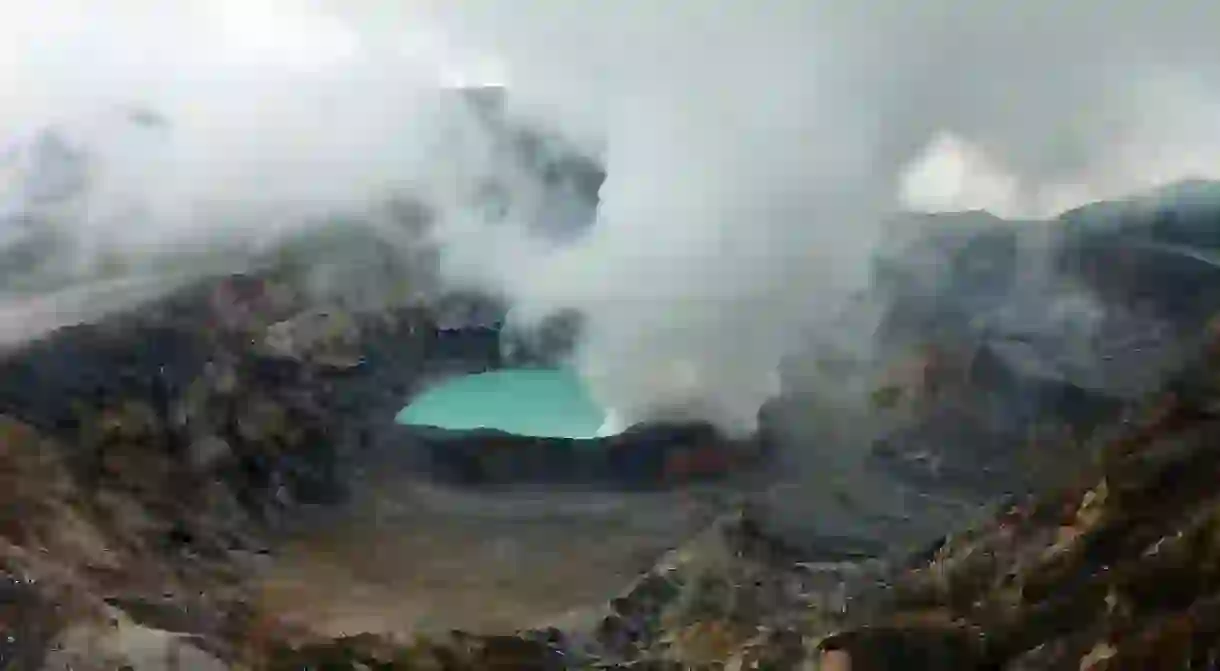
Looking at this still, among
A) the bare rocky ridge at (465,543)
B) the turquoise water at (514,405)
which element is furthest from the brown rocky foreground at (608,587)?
the turquoise water at (514,405)

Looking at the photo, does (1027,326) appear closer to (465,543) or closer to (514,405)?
(514,405)

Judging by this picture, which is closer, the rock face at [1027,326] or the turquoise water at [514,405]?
the rock face at [1027,326]

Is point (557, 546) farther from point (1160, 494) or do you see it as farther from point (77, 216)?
point (77, 216)

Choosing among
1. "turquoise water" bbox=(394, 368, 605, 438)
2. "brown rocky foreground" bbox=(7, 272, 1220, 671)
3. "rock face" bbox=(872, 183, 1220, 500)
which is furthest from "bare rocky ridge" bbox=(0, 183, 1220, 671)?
"turquoise water" bbox=(394, 368, 605, 438)

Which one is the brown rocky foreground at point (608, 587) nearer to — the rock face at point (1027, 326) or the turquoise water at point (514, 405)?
the rock face at point (1027, 326)

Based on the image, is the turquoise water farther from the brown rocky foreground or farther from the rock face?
the rock face

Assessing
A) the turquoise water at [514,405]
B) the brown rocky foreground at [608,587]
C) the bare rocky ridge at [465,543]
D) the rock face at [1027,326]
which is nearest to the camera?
the brown rocky foreground at [608,587]

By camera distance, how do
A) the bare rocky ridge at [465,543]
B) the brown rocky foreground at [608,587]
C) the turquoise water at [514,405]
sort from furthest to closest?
the turquoise water at [514,405], the bare rocky ridge at [465,543], the brown rocky foreground at [608,587]

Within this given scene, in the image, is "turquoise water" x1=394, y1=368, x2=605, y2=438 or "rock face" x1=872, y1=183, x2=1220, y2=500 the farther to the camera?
"turquoise water" x1=394, y1=368, x2=605, y2=438

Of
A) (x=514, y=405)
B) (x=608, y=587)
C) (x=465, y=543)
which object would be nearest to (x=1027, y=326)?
(x=514, y=405)
